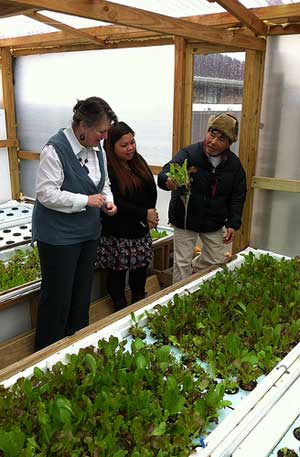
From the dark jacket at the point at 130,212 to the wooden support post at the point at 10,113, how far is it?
2.81 metres

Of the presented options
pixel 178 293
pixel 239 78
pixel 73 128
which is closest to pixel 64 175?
pixel 73 128

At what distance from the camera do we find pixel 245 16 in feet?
8.84

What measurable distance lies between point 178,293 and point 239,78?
6.23 feet

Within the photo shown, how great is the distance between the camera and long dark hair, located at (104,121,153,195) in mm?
2309

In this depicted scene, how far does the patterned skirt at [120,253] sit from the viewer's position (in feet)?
8.29

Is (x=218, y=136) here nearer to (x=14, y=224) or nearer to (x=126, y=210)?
(x=126, y=210)

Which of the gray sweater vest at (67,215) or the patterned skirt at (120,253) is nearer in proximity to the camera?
the gray sweater vest at (67,215)

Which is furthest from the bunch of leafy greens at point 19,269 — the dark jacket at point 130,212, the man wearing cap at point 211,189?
the man wearing cap at point 211,189

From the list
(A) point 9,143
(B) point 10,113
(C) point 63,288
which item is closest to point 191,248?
(C) point 63,288

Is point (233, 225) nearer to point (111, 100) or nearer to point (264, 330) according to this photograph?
point (264, 330)

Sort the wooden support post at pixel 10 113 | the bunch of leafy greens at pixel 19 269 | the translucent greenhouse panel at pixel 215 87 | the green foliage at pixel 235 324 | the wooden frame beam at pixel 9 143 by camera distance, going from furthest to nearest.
→ the wooden frame beam at pixel 9 143 → the wooden support post at pixel 10 113 → the translucent greenhouse panel at pixel 215 87 → the bunch of leafy greens at pixel 19 269 → the green foliage at pixel 235 324

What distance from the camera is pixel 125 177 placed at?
2.39 meters

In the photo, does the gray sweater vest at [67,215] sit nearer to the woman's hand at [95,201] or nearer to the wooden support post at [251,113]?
the woman's hand at [95,201]

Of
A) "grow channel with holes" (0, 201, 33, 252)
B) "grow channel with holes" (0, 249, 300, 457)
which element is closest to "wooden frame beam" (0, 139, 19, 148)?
"grow channel with holes" (0, 201, 33, 252)
